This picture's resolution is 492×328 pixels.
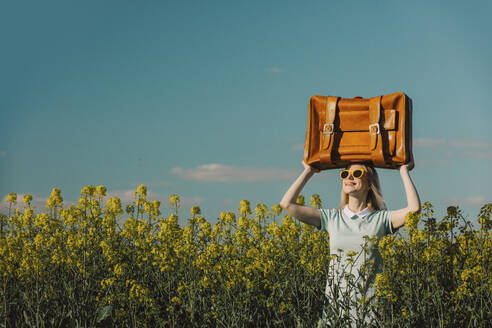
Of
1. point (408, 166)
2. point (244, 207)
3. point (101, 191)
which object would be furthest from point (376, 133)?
point (101, 191)

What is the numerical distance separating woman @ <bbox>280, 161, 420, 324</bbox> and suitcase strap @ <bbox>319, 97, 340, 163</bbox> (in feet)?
0.62

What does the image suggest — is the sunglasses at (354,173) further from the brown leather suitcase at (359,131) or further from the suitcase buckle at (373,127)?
the suitcase buckle at (373,127)

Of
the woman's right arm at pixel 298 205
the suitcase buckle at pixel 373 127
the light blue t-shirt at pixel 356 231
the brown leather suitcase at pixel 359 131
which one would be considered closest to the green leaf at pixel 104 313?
the woman's right arm at pixel 298 205

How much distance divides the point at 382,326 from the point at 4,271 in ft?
12.1

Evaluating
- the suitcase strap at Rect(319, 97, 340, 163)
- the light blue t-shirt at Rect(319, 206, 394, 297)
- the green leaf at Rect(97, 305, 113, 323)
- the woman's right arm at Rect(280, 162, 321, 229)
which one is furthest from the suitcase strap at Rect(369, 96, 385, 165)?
the green leaf at Rect(97, 305, 113, 323)

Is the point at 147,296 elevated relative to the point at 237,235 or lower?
lower

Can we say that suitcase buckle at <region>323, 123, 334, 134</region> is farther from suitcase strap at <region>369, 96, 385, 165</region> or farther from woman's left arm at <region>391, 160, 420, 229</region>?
woman's left arm at <region>391, 160, 420, 229</region>

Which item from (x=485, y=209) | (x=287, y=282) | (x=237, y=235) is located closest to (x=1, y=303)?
(x=237, y=235)

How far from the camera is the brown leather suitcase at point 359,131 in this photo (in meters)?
3.98

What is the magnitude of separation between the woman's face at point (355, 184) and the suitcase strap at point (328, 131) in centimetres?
22

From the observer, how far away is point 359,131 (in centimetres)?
415

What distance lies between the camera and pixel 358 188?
4.09 metres

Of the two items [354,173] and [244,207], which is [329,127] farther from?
[244,207]

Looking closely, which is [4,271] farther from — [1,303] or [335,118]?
[335,118]
